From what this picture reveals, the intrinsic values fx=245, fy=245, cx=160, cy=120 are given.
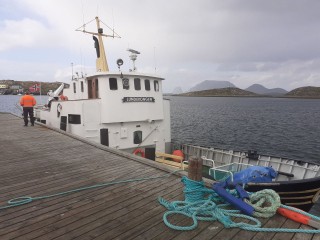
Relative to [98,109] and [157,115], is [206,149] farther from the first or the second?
[98,109]

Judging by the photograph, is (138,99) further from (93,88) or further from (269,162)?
(269,162)

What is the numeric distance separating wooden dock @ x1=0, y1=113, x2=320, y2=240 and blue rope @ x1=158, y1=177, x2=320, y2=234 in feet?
0.33

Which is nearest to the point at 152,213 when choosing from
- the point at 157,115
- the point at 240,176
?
the point at 240,176

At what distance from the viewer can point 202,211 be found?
15.9 ft

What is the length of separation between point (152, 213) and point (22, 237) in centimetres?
228

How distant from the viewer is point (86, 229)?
4.27m

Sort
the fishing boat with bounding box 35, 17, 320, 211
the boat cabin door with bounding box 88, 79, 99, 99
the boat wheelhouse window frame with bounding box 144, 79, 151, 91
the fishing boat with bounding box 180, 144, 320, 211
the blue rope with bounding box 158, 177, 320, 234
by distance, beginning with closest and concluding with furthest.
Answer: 1. the blue rope with bounding box 158, 177, 320, 234
2. the fishing boat with bounding box 180, 144, 320, 211
3. the fishing boat with bounding box 35, 17, 320, 211
4. the boat cabin door with bounding box 88, 79, 99, 99
5. the boat wheelhouse window frame with bounding box 144, 79, 151, 91

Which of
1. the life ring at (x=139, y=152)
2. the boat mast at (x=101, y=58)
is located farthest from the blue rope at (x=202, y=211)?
the boat mast at (x=101, y=58)

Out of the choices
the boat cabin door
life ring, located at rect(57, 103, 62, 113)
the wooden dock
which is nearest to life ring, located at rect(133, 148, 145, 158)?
the boat cabin door

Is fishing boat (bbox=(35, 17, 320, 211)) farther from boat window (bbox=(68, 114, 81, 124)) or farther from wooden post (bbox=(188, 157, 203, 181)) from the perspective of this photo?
wooden post (bbox=(188, 157, 203, 181))

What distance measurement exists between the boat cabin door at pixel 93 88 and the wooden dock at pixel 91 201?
19.6ft

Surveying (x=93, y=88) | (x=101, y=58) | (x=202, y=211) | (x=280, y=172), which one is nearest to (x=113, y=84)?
(x=93, y=88)

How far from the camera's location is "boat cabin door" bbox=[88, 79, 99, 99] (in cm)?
1493

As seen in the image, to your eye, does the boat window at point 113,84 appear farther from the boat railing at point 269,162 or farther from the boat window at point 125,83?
the boat railing at point 269,162
